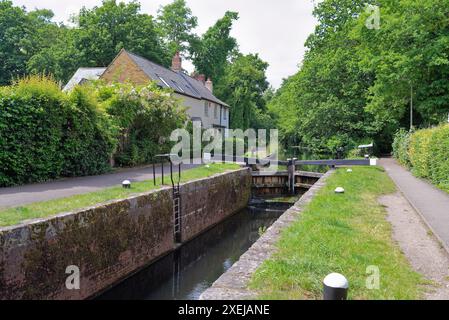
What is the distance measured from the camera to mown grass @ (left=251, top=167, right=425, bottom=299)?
4.48 meters

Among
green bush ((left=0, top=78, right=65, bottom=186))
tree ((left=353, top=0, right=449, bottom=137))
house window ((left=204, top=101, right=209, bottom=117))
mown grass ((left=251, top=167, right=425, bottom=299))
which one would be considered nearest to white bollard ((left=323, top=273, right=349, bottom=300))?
mown grass ((left=251, top=167, right=425, bottom=299))

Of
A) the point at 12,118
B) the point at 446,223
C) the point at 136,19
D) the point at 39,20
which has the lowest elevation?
the point at 446,223

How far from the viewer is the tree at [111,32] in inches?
1742

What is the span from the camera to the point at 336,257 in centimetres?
562

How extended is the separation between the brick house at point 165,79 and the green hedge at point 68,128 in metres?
4.37

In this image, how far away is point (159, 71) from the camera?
33.5 metres

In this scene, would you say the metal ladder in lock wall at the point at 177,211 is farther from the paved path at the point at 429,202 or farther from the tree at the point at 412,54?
Result: the tree at the point at 412,54

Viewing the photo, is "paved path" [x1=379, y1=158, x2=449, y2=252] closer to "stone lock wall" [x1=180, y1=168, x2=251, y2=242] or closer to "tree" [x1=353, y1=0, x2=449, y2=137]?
"stone lock wall" [x1=180, y1=168, x2=251, y2=242]

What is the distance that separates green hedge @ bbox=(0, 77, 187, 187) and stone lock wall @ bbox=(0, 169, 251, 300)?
4014mm

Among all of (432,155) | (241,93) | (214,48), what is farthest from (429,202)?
(214,48)

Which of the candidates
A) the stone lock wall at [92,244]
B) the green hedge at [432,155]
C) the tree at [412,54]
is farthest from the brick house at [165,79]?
the stone lock wall at [92,244]
